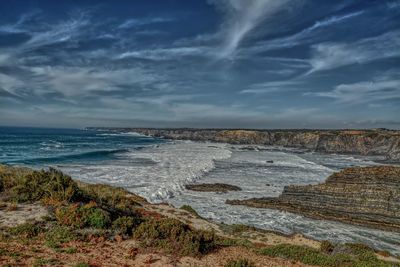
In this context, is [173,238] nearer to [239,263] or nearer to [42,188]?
[239,263]

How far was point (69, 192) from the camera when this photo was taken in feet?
44.4

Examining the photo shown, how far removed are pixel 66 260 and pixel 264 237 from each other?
8.88 meters

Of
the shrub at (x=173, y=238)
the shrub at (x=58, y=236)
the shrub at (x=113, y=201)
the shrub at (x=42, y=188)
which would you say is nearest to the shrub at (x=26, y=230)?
the shrub at (x=58, y=236)

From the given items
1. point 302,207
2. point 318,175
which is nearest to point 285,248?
point 302,207

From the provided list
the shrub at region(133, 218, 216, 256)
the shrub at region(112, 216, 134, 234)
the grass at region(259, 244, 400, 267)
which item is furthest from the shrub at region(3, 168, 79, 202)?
the grass at region(259, 244, 400, 267)

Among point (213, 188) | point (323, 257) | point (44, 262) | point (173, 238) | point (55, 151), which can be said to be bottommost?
point (213, 188)

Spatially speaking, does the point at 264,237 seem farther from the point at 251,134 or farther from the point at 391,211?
the point at 251,134

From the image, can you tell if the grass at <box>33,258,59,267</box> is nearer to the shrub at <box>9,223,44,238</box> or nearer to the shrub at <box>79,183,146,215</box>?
the shrub at <box>9,223,44,238</box>

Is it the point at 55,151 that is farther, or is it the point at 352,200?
the point at 55,151

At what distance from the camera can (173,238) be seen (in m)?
10.4

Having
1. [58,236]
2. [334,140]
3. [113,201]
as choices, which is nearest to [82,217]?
[58,236]

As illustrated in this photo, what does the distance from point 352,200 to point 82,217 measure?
1698 centimetres

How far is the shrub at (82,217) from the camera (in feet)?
35.4

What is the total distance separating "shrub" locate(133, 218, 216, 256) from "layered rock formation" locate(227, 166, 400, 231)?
477 inches
